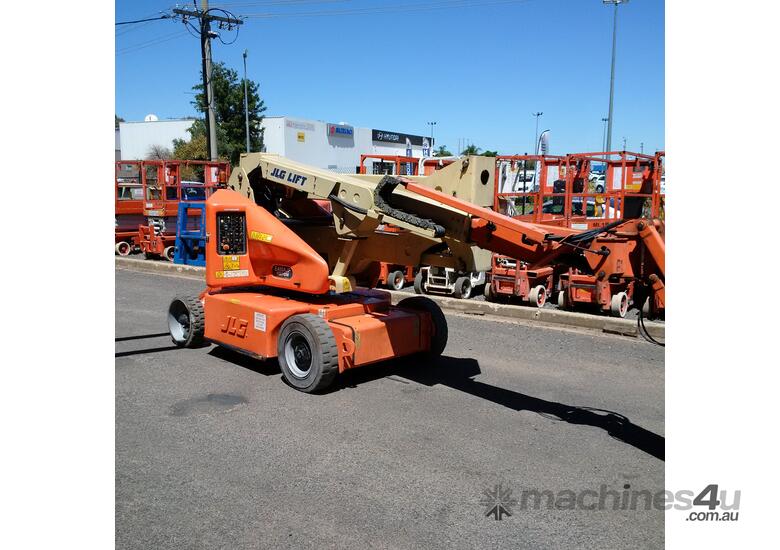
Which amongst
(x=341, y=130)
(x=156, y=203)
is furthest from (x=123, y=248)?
(x=341, y=130)

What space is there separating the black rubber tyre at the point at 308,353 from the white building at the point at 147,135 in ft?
186

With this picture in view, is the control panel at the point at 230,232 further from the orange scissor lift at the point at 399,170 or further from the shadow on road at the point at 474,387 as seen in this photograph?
the orange scissor lift at the point at 399,170

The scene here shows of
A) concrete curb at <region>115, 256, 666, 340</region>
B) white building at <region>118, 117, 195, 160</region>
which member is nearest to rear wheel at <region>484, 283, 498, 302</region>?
concrete curb at <region>115, 256, 666, 340</region>

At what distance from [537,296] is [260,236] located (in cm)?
638

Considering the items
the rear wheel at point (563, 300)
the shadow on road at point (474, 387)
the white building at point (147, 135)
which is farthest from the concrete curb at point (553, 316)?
the white building at point (147, 135)

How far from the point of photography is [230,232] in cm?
784

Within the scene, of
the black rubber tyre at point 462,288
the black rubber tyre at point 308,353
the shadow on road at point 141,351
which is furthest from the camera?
the black rubber tyre at point 462,288

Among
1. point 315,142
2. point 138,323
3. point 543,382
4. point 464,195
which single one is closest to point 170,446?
point 464,195

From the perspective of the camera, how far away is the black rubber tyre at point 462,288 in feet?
43.7

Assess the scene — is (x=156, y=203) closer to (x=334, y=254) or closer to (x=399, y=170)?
(x=399, y=170)

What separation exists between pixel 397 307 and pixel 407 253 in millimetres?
1312

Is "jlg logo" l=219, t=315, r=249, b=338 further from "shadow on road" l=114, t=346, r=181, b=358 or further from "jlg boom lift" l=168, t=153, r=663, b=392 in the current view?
"shadow on road" l=114, t=346, r=181, b=358

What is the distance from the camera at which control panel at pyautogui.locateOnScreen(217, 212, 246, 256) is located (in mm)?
7789

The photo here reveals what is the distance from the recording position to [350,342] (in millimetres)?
6922
